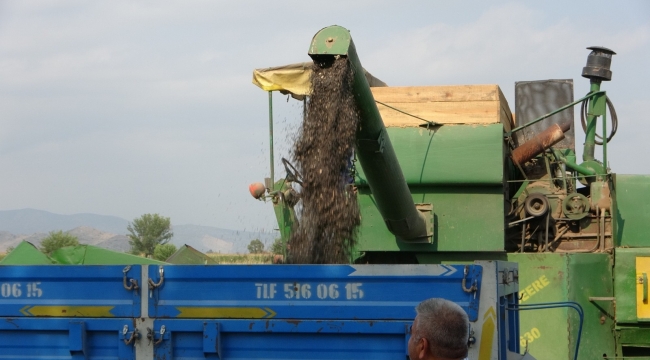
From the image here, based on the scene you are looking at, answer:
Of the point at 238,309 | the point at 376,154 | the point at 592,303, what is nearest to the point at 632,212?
the point at 592,303

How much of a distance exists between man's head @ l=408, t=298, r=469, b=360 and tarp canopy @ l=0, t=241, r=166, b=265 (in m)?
3.45

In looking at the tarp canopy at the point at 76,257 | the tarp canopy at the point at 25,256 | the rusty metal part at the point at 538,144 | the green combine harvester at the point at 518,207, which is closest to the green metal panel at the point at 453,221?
the green combine harvester at the point at 518,207

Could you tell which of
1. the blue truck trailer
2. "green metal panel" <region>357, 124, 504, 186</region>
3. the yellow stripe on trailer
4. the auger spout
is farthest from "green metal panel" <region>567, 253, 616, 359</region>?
the yellow stripe on trailer

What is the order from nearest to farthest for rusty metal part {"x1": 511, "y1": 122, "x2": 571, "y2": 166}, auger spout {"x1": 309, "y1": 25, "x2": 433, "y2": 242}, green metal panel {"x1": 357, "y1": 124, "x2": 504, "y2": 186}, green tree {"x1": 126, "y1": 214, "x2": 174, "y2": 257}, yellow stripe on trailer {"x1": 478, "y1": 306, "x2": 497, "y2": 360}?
yellow stripe on trailer {"x1": 478, "y1": 306, "x2": 497, "y2": 360} < auger spout {"x1": 309, "y1": 25, "x2": 433, "y2": 242} < green metal panel {"x1": 357, "y1": 124, "x2": 504, "y2": 186} < rusty metal part {"x1": 511, "y1": 122, "x2": 571, "y2": 166} < green tree {"x1": 126, "y1": 214, "x2": 174, "y2": 257}

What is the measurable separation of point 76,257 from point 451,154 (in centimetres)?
297

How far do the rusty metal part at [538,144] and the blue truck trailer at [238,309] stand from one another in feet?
9.53

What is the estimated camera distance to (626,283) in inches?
253

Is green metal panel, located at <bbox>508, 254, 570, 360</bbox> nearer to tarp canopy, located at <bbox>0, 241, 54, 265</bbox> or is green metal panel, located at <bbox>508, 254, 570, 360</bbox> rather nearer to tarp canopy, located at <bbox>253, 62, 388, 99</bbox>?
tarp canopy, located at <bbox>253, 62, 388, 99</bbox>

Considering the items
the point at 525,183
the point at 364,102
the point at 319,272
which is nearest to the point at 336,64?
the point at 364,102

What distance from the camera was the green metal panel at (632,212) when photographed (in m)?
6.84

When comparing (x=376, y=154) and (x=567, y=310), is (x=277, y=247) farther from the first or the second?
(x=567, y=310)

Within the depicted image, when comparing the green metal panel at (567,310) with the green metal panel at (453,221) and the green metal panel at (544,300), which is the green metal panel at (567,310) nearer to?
the green metal panel at (544,300)

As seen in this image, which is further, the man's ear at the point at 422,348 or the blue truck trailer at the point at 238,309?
the blue truck trailer at the point at 238,309

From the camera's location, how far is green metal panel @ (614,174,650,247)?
6.84 metres
